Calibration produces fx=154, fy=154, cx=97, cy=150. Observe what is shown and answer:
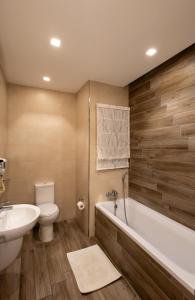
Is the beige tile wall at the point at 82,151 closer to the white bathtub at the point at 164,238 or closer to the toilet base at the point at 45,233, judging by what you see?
the white bathtub at the point at 164,238

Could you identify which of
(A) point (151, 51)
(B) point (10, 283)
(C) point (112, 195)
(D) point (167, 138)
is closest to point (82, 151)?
(C) point (112, 195)

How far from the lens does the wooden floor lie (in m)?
1.52

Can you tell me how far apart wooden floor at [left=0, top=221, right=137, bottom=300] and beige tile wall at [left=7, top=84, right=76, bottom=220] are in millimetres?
770

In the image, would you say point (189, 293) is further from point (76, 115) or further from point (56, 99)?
point (56, 99)

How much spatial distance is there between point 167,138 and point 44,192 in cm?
213

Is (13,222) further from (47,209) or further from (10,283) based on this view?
(47,209)

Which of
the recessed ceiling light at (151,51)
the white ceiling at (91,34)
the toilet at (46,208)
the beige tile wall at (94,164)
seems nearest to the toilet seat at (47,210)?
the toilet at (46,208)

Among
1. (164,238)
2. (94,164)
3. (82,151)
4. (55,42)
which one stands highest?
(55,42)

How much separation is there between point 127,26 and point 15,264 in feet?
9.52

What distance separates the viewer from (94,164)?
247cm

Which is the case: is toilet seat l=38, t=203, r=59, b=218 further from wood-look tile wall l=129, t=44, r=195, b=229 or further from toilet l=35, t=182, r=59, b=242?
wood-look tile wall l=129, t=44, r=195, b=229

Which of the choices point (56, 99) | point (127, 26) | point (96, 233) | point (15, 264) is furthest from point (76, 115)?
point (15, 264)

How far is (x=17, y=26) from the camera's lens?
4.59 ft

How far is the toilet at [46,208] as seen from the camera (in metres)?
2.26
